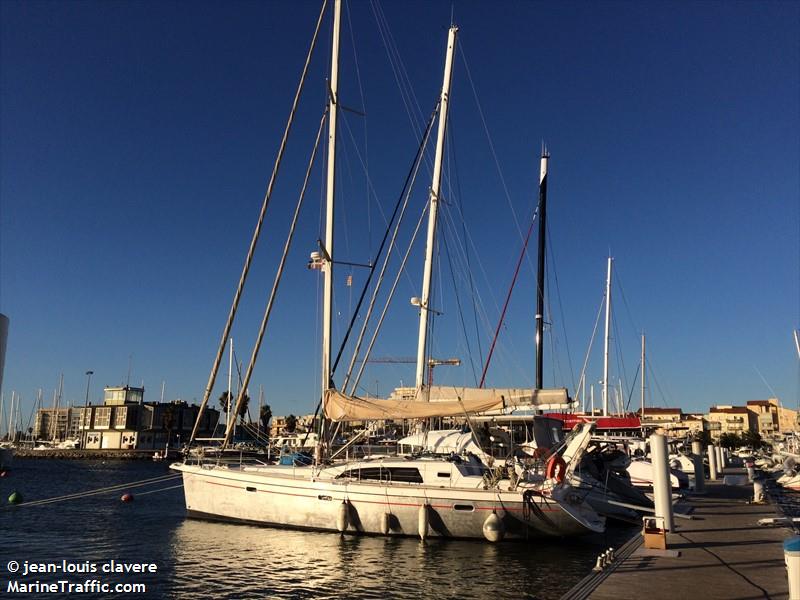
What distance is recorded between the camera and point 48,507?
30891 mm

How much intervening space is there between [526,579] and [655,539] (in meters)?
3.33

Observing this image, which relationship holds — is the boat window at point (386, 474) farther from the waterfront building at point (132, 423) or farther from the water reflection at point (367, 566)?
the waterfront building at point (132, 423)

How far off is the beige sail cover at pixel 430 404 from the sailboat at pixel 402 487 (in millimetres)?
35

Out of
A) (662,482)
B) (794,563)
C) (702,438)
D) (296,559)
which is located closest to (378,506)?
(296,559)

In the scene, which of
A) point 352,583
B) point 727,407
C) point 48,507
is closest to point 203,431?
point 48,507

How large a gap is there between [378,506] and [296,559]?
3532 millimetres

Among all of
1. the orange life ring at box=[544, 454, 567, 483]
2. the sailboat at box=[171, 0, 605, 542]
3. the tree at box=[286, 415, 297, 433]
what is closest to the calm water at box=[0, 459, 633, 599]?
the sailboat at box=[171, 0, 605, 542]

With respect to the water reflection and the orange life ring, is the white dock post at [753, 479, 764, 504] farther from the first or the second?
the orange life ring

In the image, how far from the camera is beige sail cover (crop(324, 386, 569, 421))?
20.4 meters

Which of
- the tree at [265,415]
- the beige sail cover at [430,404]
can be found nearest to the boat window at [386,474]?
the beige sail cover at [430,404]

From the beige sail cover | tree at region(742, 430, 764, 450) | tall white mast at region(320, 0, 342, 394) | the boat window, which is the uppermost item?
tall white mast at region(320, 0, 342, 394)

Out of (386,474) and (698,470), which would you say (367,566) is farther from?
(698,470)

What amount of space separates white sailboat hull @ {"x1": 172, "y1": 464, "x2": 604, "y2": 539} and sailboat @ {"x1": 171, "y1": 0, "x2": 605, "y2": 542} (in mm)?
32

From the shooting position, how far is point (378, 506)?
67.0ft
